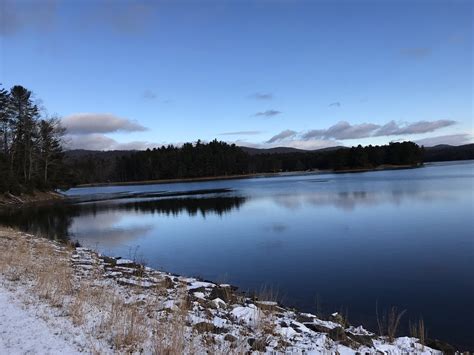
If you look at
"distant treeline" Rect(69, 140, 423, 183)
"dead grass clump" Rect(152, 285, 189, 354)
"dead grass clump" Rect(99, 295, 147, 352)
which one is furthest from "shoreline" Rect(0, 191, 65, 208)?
"distant treeline" Rect(69, 140, 423, 183)

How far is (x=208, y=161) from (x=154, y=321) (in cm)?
14972

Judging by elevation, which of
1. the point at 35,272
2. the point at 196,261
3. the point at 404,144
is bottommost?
the point at 196,261

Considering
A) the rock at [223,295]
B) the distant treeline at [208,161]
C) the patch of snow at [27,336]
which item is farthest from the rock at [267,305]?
the distant treeline at [208,161]

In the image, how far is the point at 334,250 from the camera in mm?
17234

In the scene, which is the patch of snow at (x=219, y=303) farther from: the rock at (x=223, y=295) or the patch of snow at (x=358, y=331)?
the patch of snow at (x=358, y=331)

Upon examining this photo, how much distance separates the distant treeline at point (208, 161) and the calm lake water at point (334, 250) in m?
119

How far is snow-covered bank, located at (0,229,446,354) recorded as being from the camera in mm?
6250

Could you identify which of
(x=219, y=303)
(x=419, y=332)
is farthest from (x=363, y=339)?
(x=219, y=303)

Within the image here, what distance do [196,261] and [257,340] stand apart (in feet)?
34.8

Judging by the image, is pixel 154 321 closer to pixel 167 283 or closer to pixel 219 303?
pixel 219 303

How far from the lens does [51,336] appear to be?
618cm

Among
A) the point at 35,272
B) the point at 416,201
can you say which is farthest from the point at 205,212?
the point at 35,272

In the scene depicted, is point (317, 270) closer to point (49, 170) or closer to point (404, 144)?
point (49, 170)

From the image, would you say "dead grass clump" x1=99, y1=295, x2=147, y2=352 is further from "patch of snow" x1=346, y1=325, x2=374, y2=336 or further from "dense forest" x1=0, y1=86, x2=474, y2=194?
"dense forest" x1=0, y1=86, x2=474, y2=194
